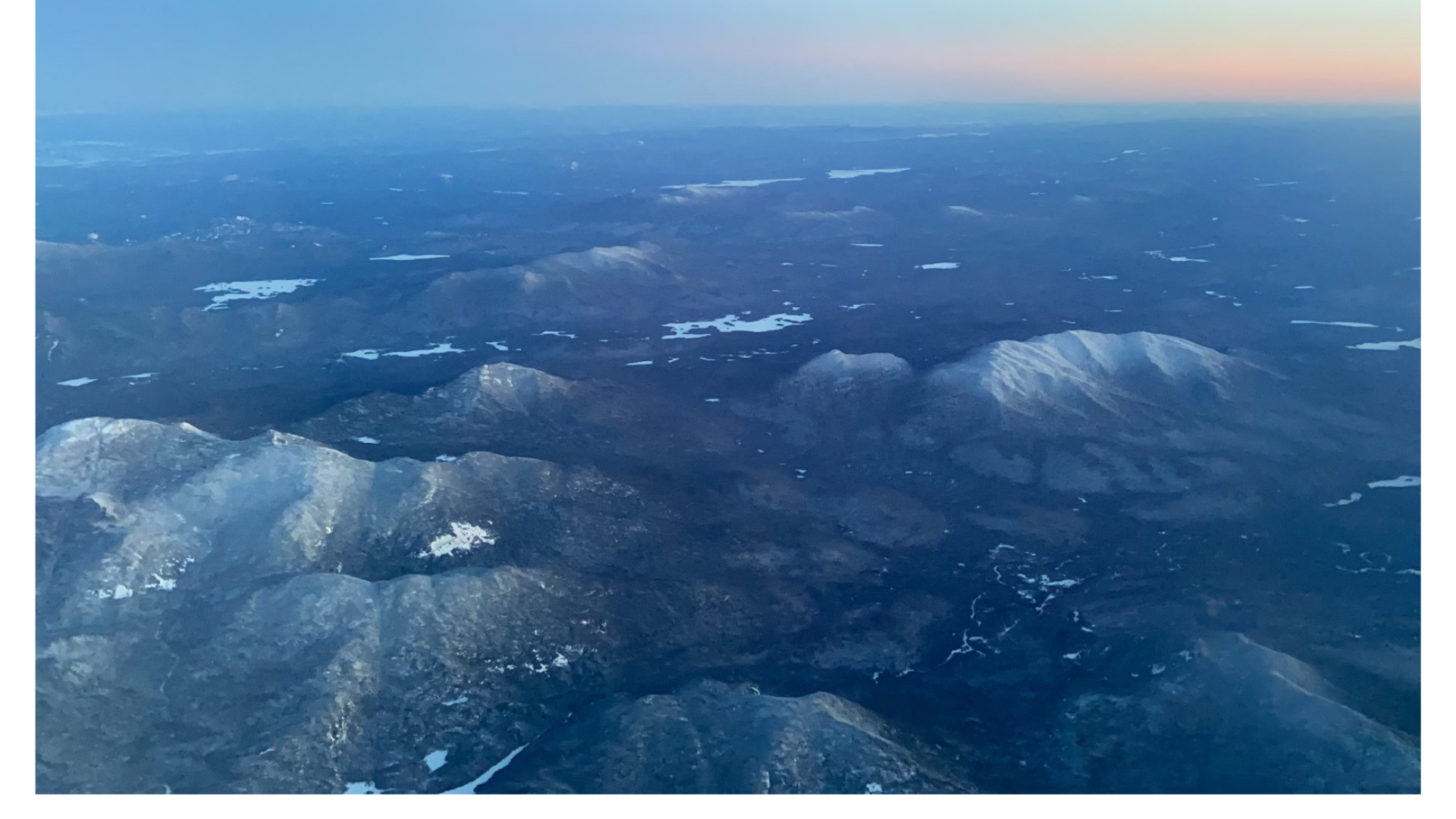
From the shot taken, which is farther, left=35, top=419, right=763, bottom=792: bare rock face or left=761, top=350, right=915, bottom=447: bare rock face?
left=761, top=350, right=915, bottom=447: bare rock face

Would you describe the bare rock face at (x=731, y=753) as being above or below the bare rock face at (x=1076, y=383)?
below

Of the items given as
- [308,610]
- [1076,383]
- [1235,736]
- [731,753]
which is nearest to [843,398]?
[1076,383]

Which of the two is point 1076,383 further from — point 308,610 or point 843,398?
point 308,610

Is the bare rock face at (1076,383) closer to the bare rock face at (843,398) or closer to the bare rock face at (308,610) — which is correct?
the bare rock face at (843,398)

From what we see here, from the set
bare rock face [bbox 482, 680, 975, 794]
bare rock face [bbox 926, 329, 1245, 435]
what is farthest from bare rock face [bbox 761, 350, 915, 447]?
bare rock face [bbox 482, 680, 975, 794]

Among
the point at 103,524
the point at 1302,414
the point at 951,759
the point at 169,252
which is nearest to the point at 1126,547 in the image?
the point at 951,759

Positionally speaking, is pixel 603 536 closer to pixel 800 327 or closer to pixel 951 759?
pixel 951 759

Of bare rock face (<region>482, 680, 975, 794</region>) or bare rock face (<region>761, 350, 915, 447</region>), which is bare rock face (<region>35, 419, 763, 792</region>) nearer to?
bare rock face (<region>482, 680, 975, 794</region>)

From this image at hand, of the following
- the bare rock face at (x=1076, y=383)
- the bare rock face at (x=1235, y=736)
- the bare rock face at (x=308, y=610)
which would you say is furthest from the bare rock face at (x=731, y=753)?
the bare rock face at (x=1076, y=383)
